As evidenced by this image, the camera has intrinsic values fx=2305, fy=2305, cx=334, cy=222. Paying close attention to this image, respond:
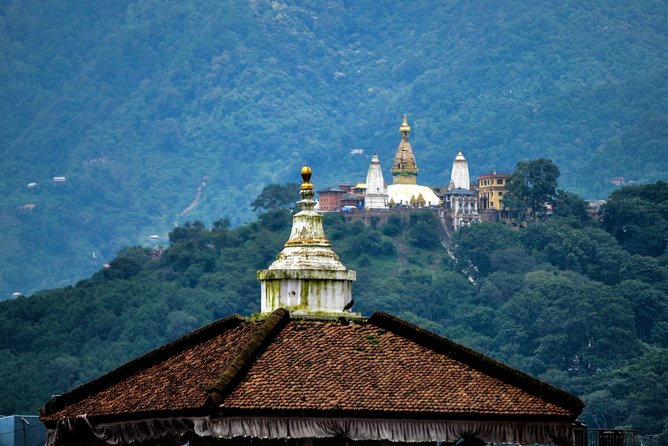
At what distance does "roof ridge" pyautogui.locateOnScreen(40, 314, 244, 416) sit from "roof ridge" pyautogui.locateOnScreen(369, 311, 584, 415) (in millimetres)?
1849

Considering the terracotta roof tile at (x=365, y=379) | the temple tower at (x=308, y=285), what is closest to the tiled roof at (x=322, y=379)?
the terracotta roof tile at (x=365, y=379)

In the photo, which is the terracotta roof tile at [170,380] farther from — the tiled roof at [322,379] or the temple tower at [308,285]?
the temple tower at [308,285]

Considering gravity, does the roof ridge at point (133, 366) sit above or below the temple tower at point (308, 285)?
below

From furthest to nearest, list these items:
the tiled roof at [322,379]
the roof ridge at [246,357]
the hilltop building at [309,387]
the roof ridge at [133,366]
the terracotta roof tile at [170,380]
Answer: the roof ridge at [133,366], the terracotta roof tile at [170,380], the tiled roof at [322,379], the hilltop building at [309,387], the roof ridge at [246,357]

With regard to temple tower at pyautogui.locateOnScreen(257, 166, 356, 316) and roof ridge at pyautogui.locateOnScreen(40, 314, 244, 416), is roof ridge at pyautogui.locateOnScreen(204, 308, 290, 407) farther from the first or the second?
roof ridge at pyautogui.locateOnScreen(40, 314, 244, 416)

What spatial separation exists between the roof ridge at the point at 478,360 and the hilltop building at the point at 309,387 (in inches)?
0.5

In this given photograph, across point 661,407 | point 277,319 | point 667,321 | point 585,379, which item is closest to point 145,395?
point 277,319

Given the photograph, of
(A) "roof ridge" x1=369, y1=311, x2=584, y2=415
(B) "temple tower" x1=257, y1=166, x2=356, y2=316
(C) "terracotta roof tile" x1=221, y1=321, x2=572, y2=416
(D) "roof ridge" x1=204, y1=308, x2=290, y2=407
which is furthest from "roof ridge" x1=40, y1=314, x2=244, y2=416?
(A) "roof ridge" x1=369, y1=311, x2=584, y2=415

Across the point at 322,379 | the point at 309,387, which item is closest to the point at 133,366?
the point at 322,379

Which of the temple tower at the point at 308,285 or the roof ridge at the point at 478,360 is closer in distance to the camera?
the roof ridge at the point at 478,360

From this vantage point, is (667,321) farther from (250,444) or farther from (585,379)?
(250,444)

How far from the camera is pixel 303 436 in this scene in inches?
840

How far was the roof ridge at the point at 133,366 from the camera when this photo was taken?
23812mm

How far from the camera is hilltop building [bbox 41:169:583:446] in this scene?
70.2ft
